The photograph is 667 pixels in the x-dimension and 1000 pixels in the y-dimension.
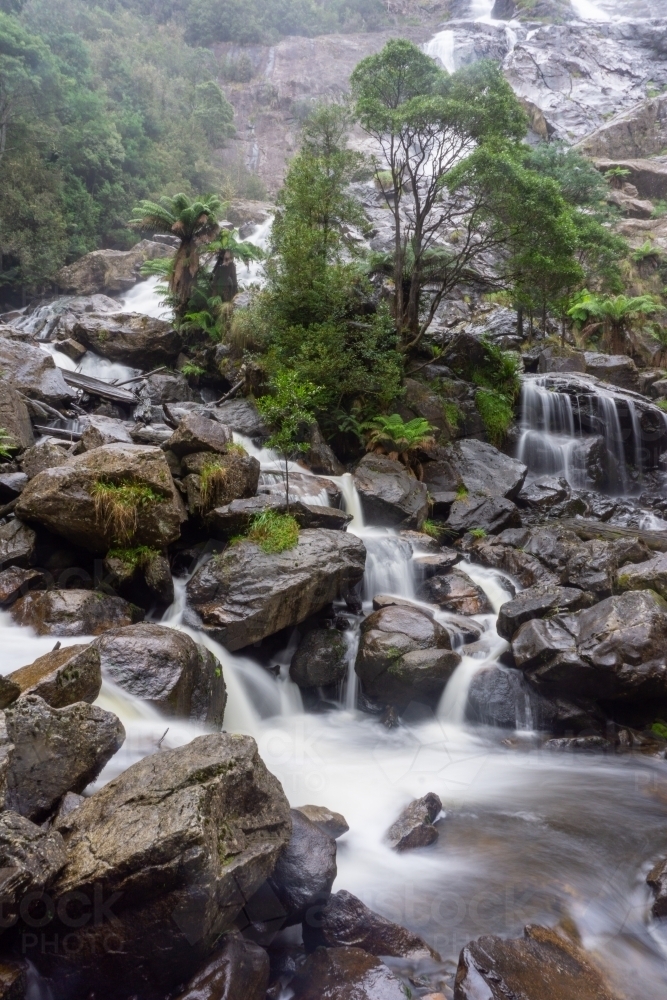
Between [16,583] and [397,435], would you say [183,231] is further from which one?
[16,583]

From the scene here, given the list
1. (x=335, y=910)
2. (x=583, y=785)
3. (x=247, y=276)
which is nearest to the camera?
(x=335, y=910)

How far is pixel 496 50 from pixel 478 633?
50.7 meters

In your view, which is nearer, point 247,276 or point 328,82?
point 247,276

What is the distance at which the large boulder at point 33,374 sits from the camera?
11156mm

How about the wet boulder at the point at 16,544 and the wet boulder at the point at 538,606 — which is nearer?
the wet boulder at the point at 16,544

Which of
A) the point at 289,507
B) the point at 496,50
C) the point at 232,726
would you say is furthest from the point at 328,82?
the point at 232,726

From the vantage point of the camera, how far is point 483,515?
12242 mm

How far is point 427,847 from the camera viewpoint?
4.93 metres

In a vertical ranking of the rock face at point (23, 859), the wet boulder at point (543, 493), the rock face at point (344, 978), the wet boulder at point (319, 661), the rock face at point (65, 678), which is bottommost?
the wet boulder at point (319, 661)

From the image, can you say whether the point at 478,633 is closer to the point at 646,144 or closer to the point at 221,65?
the point at 646,144

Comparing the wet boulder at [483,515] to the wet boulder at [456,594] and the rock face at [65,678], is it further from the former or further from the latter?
the rock face at [65,678]

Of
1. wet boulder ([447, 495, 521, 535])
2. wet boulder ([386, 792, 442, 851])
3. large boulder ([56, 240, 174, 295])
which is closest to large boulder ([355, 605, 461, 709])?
wet boulder ([386, 792, 442, 851])

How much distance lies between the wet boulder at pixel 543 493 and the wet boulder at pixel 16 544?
10.0 meters

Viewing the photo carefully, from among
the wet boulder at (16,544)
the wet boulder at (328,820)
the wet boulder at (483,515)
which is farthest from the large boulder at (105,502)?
the wet boulder at (483,515)
